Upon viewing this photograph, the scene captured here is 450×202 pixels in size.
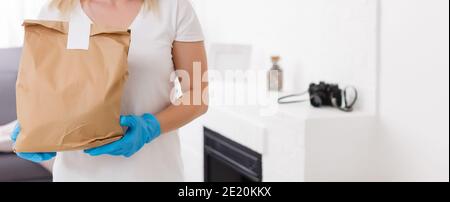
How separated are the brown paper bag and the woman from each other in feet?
0.26

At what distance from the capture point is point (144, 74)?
100cm

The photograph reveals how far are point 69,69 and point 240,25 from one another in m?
2.14

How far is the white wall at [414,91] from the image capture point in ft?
5.04

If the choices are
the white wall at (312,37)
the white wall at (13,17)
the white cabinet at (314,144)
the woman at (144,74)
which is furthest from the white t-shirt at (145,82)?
the white wall at (13,17)

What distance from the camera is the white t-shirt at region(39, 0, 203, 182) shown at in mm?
993

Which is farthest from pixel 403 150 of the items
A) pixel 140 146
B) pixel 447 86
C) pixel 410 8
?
pixel 140 146

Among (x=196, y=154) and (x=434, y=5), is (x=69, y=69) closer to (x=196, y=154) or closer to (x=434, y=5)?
(x=434, y=5)

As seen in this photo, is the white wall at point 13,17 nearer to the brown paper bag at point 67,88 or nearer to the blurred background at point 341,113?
the blurred background at point 341,113

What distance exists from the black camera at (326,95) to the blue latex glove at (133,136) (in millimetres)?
1116

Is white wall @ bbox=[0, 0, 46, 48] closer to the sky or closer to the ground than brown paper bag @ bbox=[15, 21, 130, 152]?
closer to the sky

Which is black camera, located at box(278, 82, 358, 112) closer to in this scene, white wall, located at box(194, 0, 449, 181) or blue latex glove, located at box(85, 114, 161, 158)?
white wall, located at box(194, 0, 449, 181)

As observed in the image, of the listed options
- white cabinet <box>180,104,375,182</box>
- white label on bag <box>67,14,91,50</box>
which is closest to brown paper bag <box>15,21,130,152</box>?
white label on bag <box>67,14,91,50</box>

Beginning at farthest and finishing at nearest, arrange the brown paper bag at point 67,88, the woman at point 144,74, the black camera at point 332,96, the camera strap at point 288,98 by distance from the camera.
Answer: the camera strap at point 288,98, the black camera at point 332,96, the woman at point 144,74, the brown paper bag at point 67,88

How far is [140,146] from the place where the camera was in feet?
3.21
